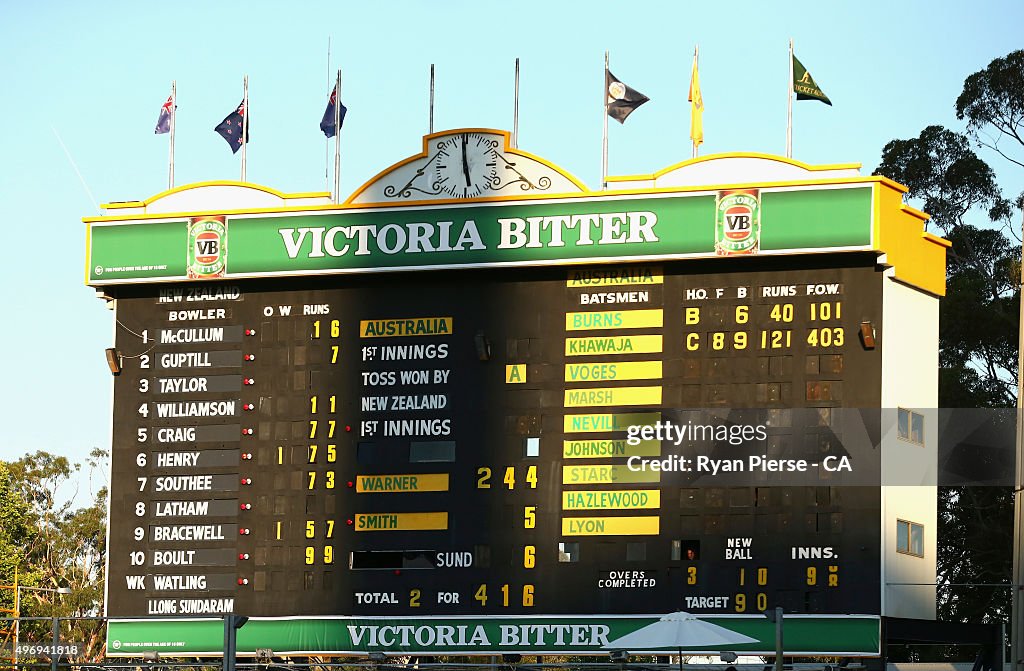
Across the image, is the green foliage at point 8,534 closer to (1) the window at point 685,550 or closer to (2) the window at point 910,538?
(1) the window at point 685,550

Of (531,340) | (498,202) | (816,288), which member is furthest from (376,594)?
(816,288)

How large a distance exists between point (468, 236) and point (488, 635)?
5.84 metres

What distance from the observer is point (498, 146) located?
25453mm

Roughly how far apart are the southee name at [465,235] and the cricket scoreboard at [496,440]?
116mm

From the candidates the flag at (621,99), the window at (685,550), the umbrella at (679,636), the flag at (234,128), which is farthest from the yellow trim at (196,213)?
the umbrella at (679,636)

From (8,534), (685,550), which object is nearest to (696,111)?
(685,550)

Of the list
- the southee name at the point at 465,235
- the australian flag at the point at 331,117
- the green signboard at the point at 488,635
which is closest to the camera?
the green signboard at the point at 488,635

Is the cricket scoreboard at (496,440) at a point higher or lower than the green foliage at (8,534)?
higher

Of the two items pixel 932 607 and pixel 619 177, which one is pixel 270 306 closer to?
pixel 619 177

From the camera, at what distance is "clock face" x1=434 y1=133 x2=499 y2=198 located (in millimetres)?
25391

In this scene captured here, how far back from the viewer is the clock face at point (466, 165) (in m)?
25.4

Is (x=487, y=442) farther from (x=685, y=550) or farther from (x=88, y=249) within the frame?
(x=88, y=249)

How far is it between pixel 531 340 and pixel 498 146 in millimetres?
3177

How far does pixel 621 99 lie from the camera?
2730cm
